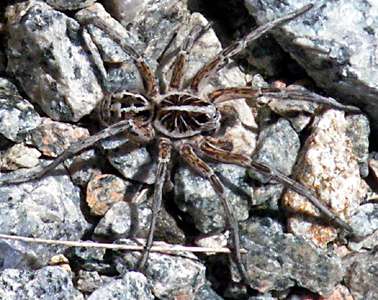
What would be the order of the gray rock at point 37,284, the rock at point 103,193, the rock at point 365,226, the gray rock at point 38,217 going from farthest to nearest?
the rock at point 365,226 < the rock at point 103,193 < the gray rock at point 38,217 < the gray rock at point 37,284

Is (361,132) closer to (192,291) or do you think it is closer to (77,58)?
(192,291)

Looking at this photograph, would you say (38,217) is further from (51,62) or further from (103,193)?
(51,62)

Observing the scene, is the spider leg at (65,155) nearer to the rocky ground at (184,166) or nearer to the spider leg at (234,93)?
the rocky ground at (184,166)

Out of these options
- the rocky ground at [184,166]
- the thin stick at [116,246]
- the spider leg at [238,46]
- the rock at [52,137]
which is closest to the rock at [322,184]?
the rocky ground at [184,166]

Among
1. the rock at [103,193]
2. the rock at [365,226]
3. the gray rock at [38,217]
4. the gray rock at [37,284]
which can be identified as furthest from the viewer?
the rock at [365,226]

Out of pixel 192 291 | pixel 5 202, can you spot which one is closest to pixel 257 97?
pixel 192 291

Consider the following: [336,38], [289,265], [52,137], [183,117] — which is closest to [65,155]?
[52,137]
